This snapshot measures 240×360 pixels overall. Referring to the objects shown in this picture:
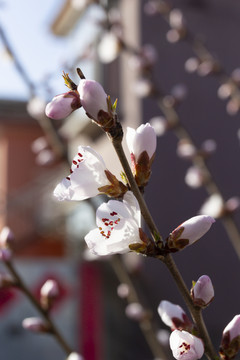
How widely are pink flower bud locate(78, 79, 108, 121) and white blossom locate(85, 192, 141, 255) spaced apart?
121 millimetres

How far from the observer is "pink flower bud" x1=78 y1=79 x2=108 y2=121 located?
655 mm

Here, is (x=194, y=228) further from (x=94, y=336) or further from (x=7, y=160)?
(x=7, y=160)

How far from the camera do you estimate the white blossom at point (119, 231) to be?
2.27 feet

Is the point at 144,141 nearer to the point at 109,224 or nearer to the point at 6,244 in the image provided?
the point at 109,224

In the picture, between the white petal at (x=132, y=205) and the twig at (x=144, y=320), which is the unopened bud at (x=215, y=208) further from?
the white petal at (x=132, y=205)

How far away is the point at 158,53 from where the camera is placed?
6230mm

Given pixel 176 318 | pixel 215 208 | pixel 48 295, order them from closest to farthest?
1. pixel 176 318
2. pixel 48 295
3. pixel 215 208

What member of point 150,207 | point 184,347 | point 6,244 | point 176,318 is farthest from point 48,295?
point 150,207

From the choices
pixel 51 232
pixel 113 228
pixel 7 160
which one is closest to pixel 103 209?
pixel 113 228

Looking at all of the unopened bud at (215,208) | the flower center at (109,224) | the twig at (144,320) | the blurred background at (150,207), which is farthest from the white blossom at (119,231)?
the blurred background at (150,207)

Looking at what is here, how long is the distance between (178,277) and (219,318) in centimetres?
416

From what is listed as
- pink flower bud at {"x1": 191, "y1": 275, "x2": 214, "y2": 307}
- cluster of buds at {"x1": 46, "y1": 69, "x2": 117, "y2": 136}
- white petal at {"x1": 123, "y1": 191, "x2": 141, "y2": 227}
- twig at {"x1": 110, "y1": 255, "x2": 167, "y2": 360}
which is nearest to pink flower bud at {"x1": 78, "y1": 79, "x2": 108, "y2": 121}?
cluster of buds at {"x1": 46, "y1": 69, "x2": 117, "y2": 136}

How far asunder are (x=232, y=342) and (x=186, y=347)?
3.9 inches

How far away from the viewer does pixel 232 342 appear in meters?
0.72
